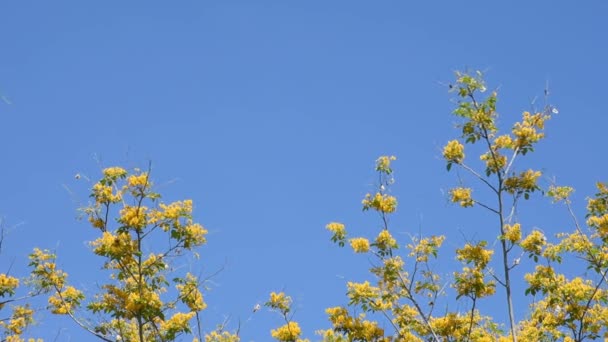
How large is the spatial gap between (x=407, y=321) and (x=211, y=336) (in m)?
3.17

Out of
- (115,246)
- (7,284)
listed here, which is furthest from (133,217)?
(7,284)

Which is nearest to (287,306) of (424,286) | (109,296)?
(424,286)

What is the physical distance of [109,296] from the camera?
29.7ft

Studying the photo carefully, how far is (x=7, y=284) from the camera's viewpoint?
422 inches

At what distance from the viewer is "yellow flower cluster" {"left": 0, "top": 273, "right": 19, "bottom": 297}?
35.0ft

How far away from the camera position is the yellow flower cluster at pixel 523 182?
930 cm

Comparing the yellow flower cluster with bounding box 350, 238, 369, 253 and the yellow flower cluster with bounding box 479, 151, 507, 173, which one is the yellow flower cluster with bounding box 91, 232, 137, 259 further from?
the yellow flower cluster with bounding box 479, 151, 507, 173

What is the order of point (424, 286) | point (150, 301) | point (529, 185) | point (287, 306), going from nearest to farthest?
point (150, 301) < point (529, 185) < point (424, 286) < point (287, 306)

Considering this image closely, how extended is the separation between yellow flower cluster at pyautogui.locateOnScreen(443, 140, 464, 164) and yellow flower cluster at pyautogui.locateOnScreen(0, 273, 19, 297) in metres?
7.21

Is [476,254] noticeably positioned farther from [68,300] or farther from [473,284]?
[68,300]

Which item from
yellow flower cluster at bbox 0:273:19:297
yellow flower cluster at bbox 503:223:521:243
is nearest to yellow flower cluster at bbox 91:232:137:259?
yellow flower cluster at bbox 0:273:19:297

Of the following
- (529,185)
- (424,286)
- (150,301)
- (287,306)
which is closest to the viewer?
(150,301)

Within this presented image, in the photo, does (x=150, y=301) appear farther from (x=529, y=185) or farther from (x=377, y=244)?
(x=529, y=185)

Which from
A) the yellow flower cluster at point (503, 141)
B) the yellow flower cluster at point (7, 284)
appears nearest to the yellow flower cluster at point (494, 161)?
the yellow flower cluster at point (503, 141)
